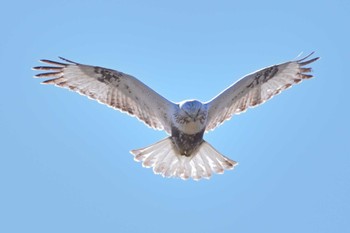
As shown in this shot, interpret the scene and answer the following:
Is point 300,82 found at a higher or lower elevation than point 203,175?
higher

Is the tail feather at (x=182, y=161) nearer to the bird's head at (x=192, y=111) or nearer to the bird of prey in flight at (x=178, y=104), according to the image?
the bird of prey in flight at (x=178, y=104)

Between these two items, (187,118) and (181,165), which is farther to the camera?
(181,165)

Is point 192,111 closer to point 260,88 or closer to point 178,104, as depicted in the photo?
point 178,104

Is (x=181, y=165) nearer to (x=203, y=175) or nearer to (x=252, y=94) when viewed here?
(x=203, y=175)

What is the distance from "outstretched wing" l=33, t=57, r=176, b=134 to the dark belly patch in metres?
0.21

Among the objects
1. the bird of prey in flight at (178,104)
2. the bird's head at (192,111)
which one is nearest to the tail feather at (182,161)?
the bird of prey in flight at (178,104)

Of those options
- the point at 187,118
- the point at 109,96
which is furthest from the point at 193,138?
the point at 109,96

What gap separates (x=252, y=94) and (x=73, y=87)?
8.23ft

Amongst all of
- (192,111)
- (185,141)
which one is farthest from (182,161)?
(192,111)

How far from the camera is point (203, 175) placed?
44.2 ft

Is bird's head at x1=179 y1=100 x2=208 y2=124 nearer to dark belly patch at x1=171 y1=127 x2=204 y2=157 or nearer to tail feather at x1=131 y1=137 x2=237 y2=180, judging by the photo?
dark belly patch at x1=171 y1=127 x2=204 y2=157

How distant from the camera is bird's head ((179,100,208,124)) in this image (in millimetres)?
12570

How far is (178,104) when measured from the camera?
12836mm

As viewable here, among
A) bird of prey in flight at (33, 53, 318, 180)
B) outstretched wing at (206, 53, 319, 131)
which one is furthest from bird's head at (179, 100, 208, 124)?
outstretched wing at (206, 53, 319, 131)
